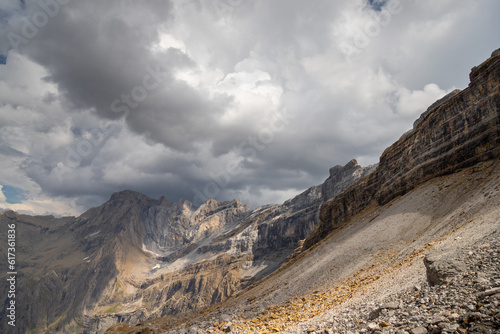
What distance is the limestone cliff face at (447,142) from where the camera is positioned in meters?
38.4

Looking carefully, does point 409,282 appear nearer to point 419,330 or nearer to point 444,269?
point 444,269

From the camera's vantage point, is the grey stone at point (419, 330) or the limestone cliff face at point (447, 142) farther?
the limestone cliff face at point (447, 142)

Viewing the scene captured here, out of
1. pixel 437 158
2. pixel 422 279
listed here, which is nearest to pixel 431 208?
pixel 437 158

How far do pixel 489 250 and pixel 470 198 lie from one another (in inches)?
886

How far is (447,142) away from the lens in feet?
152

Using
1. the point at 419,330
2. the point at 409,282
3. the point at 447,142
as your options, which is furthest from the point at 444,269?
the point at 447,142

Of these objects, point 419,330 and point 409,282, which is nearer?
point 419,330

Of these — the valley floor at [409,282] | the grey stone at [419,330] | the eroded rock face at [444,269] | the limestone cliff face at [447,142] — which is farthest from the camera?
the limestone cliff face at [447,142]

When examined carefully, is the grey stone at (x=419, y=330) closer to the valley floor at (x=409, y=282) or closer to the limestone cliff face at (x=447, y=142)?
the valley floor at (x=409, y=282)

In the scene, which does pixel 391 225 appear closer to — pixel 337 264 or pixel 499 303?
pixel 337 264

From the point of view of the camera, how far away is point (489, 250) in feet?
41.0

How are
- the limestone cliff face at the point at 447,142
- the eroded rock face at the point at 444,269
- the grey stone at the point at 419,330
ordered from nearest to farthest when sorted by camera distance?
the grey stone at the point at 419,330 < the eroded rock face at the point at 444,269 < the limestone cliff face at the point at 447,142

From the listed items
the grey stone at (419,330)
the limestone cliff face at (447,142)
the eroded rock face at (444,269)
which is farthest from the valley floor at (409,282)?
the limestone cliff face at (447,142)

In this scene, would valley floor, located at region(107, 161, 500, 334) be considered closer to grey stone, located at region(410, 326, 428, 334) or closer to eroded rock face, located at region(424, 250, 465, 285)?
grey stone, located at region(410, 326, 428, 334)
